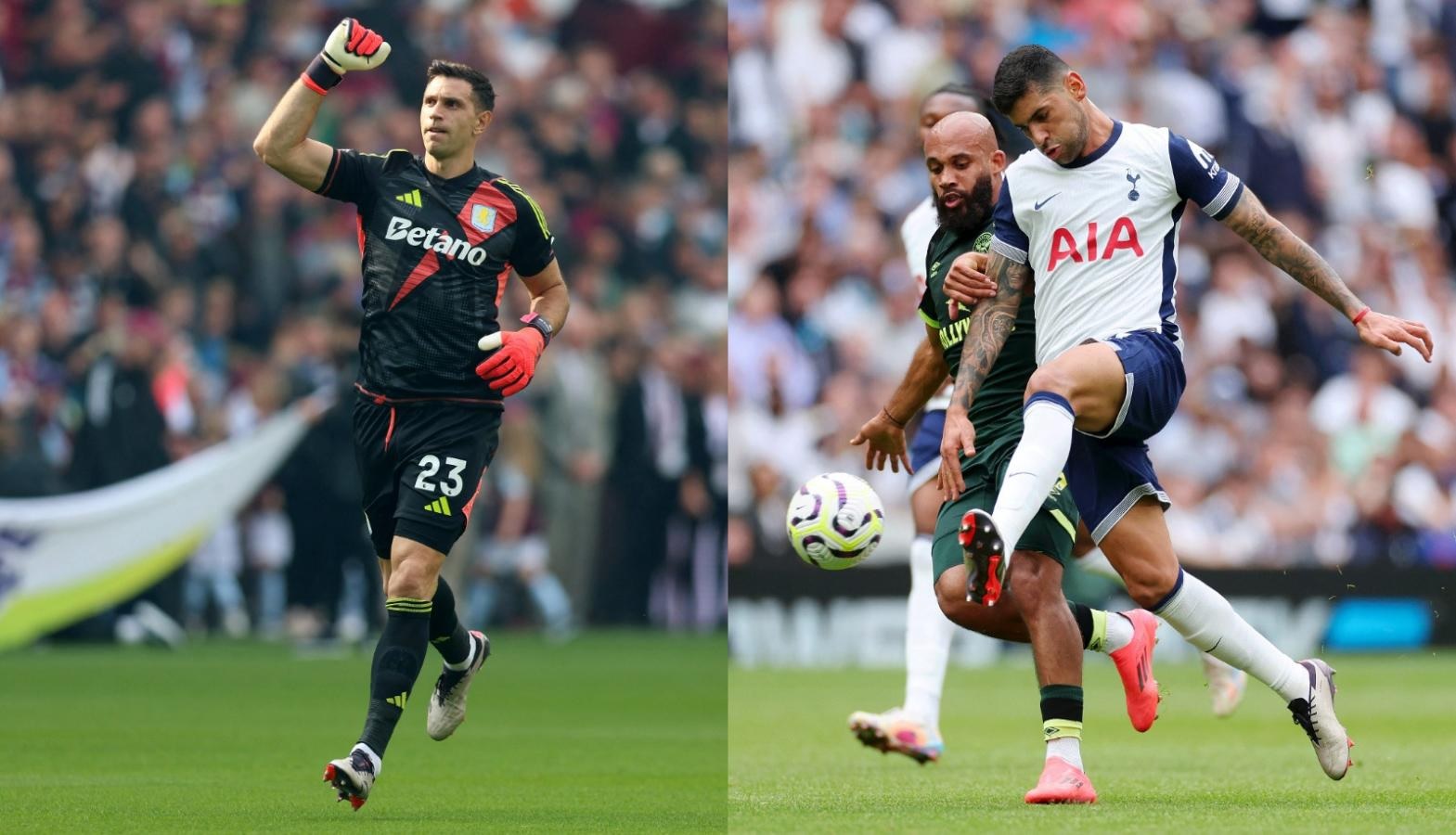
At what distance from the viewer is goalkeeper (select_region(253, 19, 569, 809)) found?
25.2ft

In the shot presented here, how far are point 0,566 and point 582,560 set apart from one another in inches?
246

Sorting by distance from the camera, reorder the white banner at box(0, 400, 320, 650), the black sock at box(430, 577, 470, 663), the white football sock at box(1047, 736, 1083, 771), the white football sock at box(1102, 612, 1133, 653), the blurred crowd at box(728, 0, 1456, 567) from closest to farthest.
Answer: the white football sock at box(1047, 736, 1083, 771)
the white football sock at box(1102, 612, 1133, 653)
the black sock at box(430, 577, 470, 663)
the white banner at box(0, 400, 320, 650)
the blurred crowd at box(728, 0, 1456, 567)

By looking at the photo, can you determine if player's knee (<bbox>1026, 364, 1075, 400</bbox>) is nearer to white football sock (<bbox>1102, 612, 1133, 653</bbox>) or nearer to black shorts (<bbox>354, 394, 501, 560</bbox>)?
white football sock (<bbox>1102, 612, 1133, 653</bbox>)

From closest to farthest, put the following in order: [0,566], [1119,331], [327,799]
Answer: [1119,331], [327,799], [0,566]

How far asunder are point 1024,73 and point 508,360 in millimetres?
2230

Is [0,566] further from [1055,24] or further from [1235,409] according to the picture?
[1055,24]

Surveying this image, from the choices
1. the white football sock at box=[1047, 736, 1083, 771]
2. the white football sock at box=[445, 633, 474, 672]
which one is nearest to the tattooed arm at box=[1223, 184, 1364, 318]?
the white football sock at box=[1047, 736, 1083, 771]

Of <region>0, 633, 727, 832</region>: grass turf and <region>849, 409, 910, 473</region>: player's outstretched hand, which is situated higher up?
<region>849, 409, 910, 473</region>: player's outstretched hand

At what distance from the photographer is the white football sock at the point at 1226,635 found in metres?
7.21

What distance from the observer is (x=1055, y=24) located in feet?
74.6

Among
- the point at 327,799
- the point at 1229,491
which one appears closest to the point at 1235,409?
the point at 1229,491

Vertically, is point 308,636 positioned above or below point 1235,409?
below

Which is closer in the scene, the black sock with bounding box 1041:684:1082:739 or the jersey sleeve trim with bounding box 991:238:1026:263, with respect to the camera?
the black sock with bounding box 1041:684:1082:739

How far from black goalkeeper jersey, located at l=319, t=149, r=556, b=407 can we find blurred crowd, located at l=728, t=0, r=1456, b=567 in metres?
10.0
